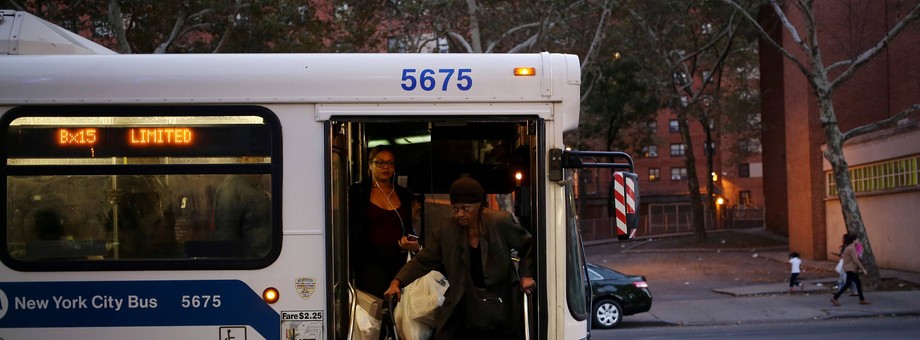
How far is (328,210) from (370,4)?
20.0m

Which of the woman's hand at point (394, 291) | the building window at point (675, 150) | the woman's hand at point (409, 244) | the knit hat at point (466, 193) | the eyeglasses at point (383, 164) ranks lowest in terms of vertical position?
the woman's hand at point (394, 291)

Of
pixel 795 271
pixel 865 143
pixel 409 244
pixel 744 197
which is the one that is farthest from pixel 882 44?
pixel 744 197

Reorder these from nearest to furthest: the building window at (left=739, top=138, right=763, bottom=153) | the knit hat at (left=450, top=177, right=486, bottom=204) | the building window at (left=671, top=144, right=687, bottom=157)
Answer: the knit hat at (left=450, top=177, right=486, bottom=204) < the building window at (left=739, top=138, right=763, bottom=153) < the building window at (left=671, top=144, right=687, bottom=157)

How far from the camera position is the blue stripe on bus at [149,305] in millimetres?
5906

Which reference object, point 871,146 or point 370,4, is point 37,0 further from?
point 871,146

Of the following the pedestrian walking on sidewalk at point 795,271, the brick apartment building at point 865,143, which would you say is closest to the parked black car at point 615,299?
the pedestrian walking on sidewalk at point 795,271

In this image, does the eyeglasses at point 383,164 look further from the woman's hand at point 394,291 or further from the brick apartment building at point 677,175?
the brick apartment building at point 677,175

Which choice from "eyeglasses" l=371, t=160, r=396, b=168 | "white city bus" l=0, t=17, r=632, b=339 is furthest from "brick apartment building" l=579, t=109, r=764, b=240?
"white city bus" l=0, t=17, r=632, b=339

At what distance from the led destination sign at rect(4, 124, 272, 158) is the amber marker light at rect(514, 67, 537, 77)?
1.59 meters

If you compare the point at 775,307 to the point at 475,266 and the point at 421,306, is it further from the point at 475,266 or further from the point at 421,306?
the point at 421,306

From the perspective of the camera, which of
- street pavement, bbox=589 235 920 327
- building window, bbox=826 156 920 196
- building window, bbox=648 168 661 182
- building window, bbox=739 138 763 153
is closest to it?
street pavement, bbox=589 235 920 327

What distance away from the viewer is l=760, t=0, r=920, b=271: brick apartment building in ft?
89.5

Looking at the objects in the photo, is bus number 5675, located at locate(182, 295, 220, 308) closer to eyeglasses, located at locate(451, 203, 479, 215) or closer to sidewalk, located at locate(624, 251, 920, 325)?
eyeglasses, located at locate(451, 203, 479, 215)

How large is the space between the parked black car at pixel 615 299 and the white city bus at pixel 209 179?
11845 mm
